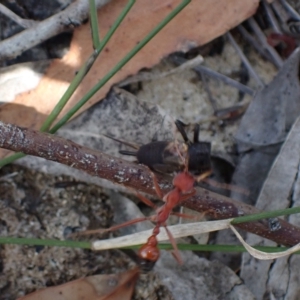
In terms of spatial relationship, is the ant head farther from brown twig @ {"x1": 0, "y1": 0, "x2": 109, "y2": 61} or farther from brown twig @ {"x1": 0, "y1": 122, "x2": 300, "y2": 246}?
brown twig @ {"x1": 0, "y1": 0, "x2": 109, "y2": 61}

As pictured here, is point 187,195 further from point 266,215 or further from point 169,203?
point 266,215

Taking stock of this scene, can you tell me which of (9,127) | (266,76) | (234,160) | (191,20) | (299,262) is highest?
(191,20)

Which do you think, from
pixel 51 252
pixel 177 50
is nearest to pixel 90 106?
pixel 177 50

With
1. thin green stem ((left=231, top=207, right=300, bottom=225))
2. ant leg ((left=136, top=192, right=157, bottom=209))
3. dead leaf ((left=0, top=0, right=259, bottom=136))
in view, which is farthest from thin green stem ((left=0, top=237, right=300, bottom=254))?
dead leaf ((left=0, top=0, right=259, bottom=136))

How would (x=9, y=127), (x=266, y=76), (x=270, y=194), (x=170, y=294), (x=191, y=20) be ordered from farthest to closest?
1. (x=266, y=76)
2. (x=191, y=20)
3. (x=270, y=194)
4. (x=170, y=294)
5. (x=9, y=127)

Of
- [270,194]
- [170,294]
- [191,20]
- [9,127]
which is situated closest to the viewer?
[9,127]

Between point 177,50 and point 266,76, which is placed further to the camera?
point 266,76

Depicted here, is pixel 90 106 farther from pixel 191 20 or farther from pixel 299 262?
pixel 299 262

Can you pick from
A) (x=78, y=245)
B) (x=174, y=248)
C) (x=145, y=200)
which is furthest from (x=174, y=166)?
(x=78, y=245)
